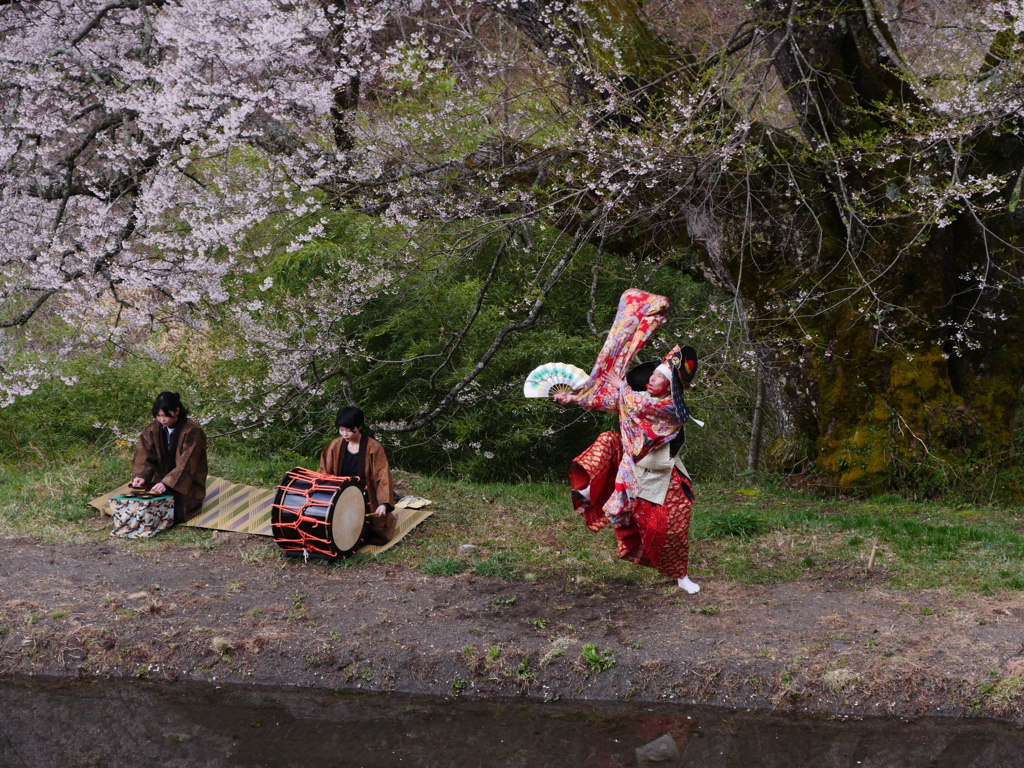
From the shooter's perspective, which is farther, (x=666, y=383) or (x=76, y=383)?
(x=76, y=383)

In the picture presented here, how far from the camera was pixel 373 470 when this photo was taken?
633cm

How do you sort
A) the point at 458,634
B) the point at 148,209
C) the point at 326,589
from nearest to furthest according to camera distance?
the point at 458,634
the point at 326,589
the point at 148,209

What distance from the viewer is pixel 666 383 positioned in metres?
5.20

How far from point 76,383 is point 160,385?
87 centimetres

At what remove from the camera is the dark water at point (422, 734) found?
153 inches

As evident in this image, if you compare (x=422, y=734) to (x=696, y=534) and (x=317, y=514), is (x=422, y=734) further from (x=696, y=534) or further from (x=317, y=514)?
(x=696, y=534)

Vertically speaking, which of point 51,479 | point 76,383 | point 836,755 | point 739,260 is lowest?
point 836,755

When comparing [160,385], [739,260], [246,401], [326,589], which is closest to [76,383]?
[160,385]

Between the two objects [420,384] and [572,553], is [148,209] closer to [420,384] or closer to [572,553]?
[420,384]

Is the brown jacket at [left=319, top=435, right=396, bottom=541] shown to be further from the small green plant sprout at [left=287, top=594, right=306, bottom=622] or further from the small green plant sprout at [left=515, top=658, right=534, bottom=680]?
the small green plant sprout at [left=515, top=658, right=534, bottom=680]

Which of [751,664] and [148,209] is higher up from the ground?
[148,209]

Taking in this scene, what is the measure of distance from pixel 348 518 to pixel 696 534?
7.84ft

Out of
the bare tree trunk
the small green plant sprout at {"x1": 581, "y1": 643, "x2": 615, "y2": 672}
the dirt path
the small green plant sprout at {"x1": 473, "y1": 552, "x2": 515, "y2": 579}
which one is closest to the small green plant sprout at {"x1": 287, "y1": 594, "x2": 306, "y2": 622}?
the dirt path

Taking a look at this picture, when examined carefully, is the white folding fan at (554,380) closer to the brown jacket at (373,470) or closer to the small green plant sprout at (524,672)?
the brown jacket at (373,470)
